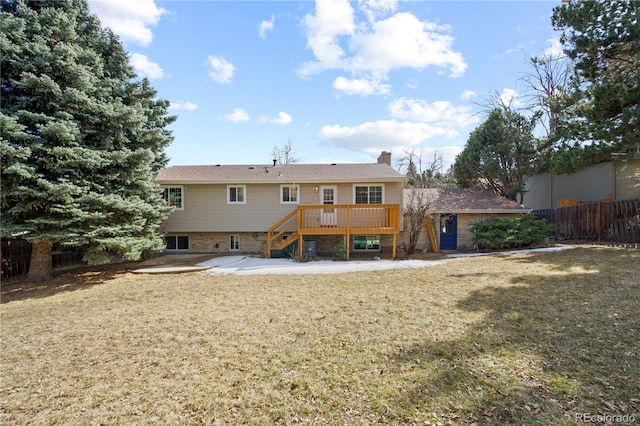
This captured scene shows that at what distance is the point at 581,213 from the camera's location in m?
13.4

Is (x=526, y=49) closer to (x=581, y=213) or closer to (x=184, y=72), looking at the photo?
(x=581, y=213)

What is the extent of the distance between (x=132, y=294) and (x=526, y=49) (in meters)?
26.5

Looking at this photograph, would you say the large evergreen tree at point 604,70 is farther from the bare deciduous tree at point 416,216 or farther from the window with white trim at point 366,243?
the window with white trim at point 366,243

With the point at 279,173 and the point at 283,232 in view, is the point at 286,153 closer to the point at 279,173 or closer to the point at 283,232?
the point at 279,173

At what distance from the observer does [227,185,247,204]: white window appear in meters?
13.5

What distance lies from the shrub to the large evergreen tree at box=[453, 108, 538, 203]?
5.70m

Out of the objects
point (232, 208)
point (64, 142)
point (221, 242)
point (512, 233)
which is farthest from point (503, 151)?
point (64, 142)

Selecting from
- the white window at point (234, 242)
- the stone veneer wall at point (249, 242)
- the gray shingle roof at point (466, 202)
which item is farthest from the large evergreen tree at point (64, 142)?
the gray shingle roof at point (466, 202)

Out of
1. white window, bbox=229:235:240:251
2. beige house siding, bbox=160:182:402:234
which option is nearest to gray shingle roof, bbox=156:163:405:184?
beige house siding, bbox=160:182:402:234

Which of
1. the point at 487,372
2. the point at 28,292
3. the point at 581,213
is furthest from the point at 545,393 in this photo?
the point at 581,213

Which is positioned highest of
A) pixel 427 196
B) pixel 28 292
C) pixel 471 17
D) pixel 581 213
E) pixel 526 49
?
pixel 526 49

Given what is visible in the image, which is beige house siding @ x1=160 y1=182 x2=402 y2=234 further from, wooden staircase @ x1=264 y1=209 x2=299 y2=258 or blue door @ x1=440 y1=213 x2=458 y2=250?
blue door @ x1=440 y1=213 x2=458 y2=250

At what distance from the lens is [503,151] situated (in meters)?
17.6

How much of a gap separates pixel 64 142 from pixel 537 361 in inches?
449
